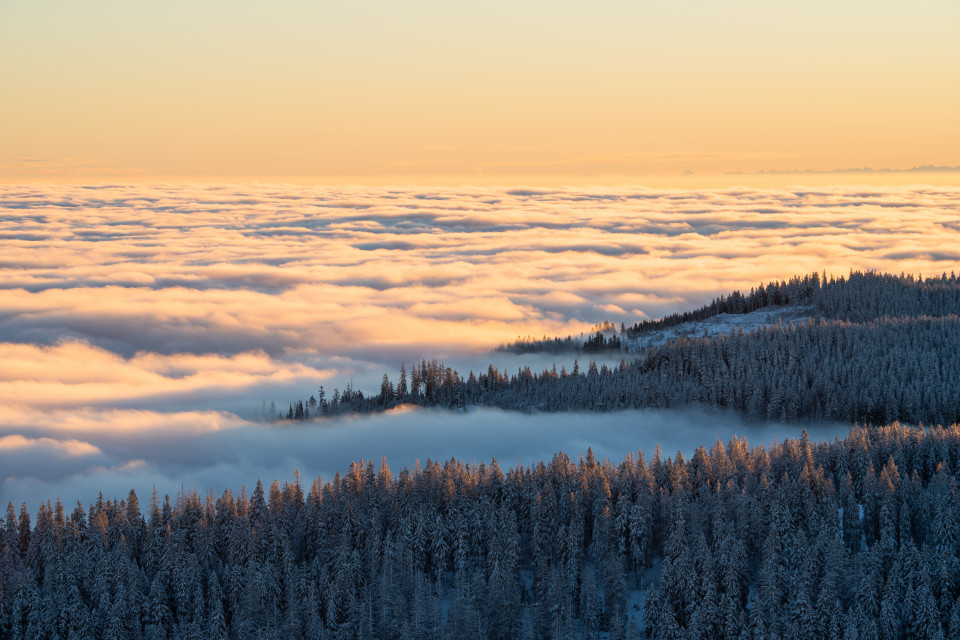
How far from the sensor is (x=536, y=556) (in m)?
118

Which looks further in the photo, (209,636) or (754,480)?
(754,480)

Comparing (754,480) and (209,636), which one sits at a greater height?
(754,480)

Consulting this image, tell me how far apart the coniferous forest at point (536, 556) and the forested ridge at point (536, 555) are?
0.29 metres

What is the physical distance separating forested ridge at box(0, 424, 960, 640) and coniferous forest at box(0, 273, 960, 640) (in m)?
0.29

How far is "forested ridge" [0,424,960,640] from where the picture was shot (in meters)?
100

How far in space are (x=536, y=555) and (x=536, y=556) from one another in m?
0.16

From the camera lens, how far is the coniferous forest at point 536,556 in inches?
3949

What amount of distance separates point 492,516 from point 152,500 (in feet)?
167

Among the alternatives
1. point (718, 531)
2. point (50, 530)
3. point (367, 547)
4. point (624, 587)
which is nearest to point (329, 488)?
point (367, 547)

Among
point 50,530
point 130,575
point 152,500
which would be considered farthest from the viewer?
point 152,500

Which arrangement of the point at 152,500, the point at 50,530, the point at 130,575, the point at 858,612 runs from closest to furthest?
the point at 858,612 → the point at 130,575 → the point at 50,530 → the point at 152,500

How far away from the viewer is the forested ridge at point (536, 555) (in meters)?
100

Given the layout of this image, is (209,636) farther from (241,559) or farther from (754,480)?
(754,480)

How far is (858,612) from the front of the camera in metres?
95.9
